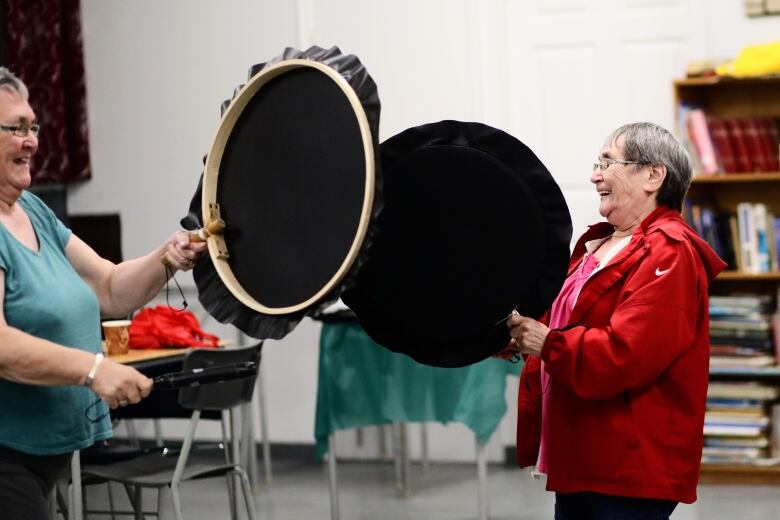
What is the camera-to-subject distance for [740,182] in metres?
5.27

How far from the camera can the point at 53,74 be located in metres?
6.10

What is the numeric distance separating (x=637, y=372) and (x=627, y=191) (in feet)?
1.45

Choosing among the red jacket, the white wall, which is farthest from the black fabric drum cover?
the white wall

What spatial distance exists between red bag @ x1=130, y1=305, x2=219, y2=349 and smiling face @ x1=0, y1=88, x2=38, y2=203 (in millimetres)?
2289

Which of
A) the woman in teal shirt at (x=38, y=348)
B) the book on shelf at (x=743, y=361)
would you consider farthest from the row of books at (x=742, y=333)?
the woman in teal shirt at (x=38, y=348)

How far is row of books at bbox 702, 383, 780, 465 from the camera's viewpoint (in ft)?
16.3

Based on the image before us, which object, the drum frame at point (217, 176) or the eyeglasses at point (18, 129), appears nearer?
the drum frame at point (217, 176)

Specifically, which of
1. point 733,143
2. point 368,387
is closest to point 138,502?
point 368,387

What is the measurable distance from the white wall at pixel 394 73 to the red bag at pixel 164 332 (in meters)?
1.40

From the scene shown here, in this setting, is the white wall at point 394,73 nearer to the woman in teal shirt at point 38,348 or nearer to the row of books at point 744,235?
the row of books at point 744,235

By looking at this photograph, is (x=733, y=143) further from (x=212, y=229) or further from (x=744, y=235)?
(x=212, y=229)

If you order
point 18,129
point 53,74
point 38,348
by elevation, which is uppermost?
point 53,74

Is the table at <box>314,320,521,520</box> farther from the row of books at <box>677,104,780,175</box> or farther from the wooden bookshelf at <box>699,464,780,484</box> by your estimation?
the row of books at <box>677,104,780,175</box>

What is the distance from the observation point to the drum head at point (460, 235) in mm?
1986
